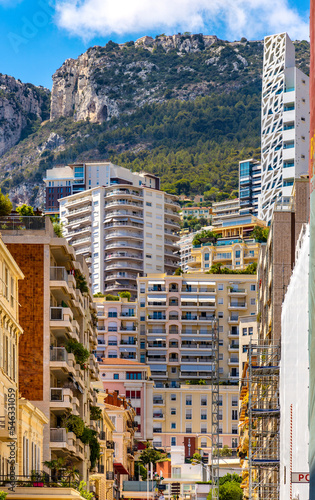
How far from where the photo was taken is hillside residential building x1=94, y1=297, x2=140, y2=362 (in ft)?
646

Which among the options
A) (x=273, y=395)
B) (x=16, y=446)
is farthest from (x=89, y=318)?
(x=16, y=446)

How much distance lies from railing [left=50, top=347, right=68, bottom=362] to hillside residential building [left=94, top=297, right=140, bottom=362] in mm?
133262

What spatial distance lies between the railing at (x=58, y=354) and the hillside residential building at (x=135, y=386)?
10278 centimetres

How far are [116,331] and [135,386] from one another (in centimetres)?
2880

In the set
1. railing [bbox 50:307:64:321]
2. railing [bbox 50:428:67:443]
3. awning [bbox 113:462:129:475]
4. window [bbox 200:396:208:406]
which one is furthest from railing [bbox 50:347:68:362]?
window [bbox 200:396:208:406]

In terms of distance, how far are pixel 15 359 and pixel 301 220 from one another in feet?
87.4

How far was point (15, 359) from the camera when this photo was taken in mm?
48219

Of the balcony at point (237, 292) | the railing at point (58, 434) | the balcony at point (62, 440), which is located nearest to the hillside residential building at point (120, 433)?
the balcony at point (62, 440)

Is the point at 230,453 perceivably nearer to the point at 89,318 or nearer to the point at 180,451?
the point at 180,451

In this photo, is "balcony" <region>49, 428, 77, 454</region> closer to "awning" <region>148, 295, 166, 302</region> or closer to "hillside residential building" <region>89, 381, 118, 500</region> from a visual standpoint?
"hillside residential building" <region>89, 381, 118, 500</region>

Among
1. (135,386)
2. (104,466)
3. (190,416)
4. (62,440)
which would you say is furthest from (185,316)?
(62,440)

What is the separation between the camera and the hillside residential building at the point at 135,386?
166 meters

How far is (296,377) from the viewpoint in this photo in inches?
1795

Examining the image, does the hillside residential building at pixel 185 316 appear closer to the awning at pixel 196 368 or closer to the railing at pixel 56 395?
the awning at pixel 196 368
